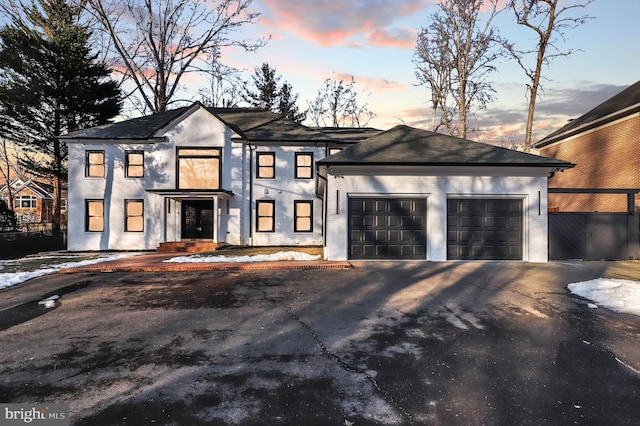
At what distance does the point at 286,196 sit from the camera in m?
19.1

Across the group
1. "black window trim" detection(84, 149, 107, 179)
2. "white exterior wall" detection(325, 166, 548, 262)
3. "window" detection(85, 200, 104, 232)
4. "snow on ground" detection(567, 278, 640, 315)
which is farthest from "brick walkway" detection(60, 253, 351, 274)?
"black window trim" detection(84, 149, 107, 179)

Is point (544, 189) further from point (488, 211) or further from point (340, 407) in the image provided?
point (340, 407)

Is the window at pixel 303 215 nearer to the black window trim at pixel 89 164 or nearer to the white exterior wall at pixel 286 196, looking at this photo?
the white exterior wall at pixel 286 196

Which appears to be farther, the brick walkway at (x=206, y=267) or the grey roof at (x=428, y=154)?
the grey roof at (x=428, y=154)

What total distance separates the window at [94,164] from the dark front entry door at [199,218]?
5.02 meters

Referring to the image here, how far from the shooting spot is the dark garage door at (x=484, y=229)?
12.7 m

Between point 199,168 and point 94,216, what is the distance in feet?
21.3

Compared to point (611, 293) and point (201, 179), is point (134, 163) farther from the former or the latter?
point (611, 293)

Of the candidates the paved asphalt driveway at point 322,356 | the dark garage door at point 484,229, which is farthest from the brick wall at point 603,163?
the paved asphalt driveway at point 322,356

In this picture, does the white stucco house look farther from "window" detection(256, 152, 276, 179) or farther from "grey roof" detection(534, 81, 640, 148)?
"grey roof" detection(534, 81, 640, 148)

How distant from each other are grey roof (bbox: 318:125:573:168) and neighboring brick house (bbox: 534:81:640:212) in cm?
946

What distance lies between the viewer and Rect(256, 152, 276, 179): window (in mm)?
19067

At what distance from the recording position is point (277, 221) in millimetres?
19000

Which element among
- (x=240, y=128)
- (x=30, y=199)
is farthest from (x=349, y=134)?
(x=30, y=199)
